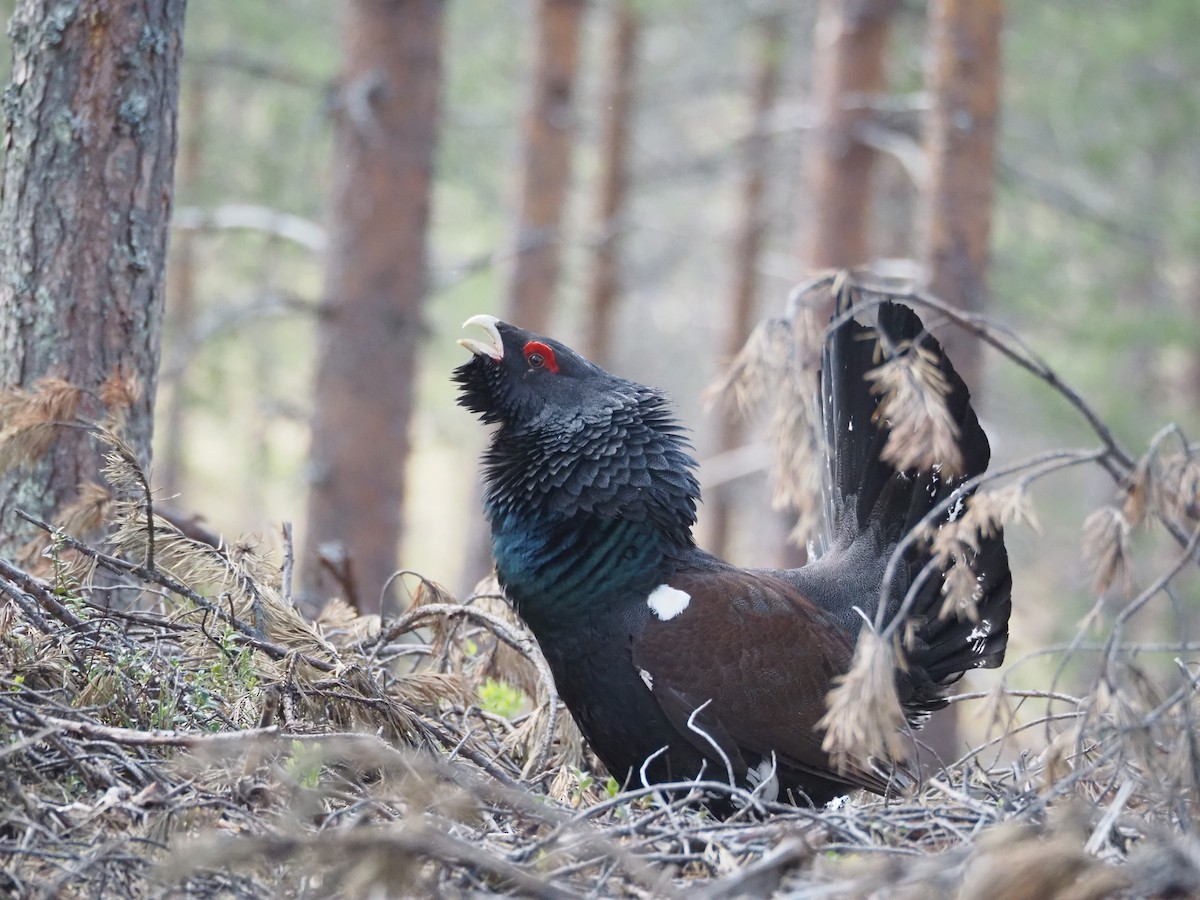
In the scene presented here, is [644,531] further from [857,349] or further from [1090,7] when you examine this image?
[1090,7]

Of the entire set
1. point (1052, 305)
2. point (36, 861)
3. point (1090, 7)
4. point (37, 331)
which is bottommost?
point (36, 861)

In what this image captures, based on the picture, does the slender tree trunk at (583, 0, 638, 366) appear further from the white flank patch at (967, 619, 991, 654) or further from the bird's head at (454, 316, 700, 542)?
the white flank patch at (967, 619, 991, 654)

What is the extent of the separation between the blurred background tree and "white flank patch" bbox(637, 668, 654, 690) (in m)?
5.29

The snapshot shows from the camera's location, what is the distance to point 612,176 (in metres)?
14.4

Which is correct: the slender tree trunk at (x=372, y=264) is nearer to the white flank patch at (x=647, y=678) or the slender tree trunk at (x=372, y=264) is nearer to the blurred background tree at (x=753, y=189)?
the blurred background tree at (x=753, y=189)

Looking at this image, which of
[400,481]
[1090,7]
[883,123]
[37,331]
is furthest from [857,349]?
[1090,7]

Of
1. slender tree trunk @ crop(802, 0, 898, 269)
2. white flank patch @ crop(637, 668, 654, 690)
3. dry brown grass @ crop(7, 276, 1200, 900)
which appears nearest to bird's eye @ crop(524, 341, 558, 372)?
dry brown grass @ crop(7, 276, 1200, 900)

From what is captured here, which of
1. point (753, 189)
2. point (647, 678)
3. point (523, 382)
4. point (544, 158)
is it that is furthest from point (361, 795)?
point (753, 189)

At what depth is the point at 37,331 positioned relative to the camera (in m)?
4.04

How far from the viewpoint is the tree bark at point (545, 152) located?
1232 cm

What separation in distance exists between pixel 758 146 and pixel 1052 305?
4.32 metres

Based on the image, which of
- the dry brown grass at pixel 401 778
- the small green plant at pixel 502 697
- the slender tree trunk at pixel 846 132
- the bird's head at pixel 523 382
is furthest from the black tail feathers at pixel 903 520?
A: the slender tree trunk at pixel 846 132

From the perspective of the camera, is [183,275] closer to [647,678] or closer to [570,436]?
[570,436]

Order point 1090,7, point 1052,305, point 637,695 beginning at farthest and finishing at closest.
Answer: point 1052,305, point 1090,7, point 637,695
